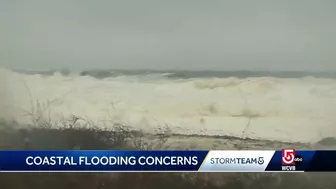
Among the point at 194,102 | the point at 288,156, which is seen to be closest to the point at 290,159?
the point at 288,156

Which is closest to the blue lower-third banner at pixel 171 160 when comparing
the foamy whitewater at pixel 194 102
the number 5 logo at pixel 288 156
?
the number 5 logo at pixel 288 156

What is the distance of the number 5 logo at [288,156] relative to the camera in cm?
185

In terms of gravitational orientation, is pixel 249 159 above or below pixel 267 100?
below

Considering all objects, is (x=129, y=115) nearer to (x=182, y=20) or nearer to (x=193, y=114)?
(x=193, y=114)

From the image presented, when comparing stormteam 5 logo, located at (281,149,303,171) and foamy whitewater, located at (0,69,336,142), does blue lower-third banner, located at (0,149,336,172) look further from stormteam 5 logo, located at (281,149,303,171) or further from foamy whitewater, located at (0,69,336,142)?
foamy whitewater, located at (0,69,336,142)

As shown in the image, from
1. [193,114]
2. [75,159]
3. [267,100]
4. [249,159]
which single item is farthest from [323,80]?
[75,159]

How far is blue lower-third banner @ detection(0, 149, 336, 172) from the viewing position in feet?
6.08

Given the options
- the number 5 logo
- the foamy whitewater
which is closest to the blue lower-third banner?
the number 5 logo

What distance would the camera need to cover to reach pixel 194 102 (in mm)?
1818

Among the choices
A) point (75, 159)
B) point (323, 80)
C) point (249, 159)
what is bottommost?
point (249, 159)

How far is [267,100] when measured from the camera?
1818 mm

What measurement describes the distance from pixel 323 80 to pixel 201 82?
0.65 meters

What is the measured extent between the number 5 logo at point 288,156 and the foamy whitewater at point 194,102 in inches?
2.9

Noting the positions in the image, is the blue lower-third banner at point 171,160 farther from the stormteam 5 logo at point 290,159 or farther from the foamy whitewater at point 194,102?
the foamy whitewater at point 194,102
